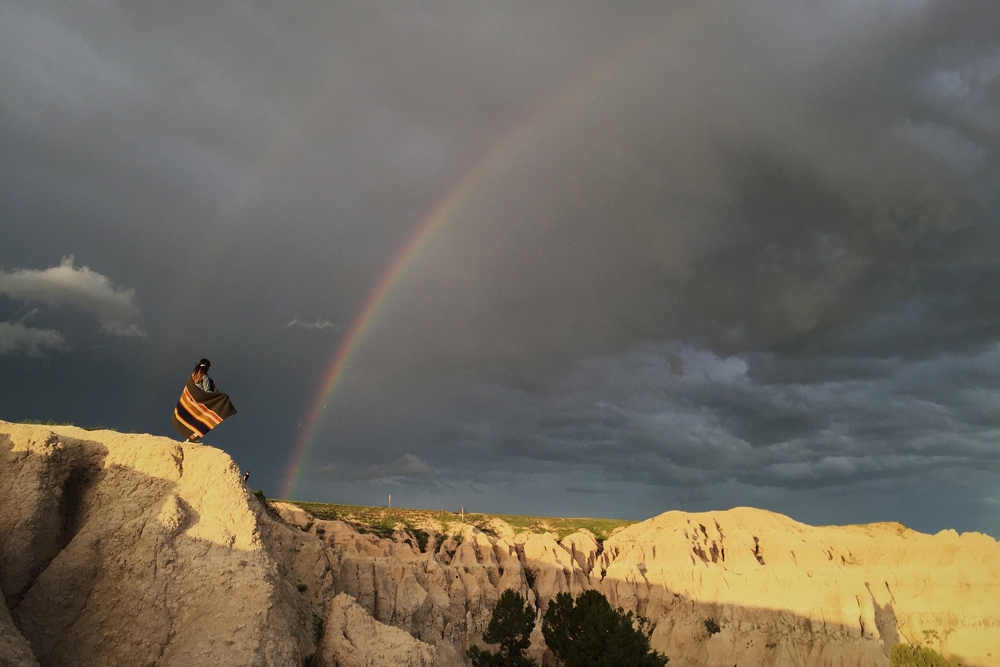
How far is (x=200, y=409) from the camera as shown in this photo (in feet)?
69.8

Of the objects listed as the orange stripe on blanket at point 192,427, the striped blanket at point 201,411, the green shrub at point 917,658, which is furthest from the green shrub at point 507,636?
the green shrub at point 917,658

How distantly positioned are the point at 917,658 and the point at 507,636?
38.0 metres

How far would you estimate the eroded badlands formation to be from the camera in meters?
17.1

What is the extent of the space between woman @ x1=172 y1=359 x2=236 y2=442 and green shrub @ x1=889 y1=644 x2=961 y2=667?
61.7m

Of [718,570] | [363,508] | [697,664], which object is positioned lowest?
A: [697,664]

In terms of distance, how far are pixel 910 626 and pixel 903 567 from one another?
20.8ft

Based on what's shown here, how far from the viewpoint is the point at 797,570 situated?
62969mm

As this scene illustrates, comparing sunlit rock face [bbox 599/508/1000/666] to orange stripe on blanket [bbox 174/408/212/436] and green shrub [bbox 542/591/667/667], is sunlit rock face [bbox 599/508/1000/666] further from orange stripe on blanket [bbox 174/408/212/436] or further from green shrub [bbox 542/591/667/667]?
orange stripe on blanket [bbox 174/408/212/436]

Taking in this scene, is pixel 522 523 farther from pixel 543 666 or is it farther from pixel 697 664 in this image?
pixel 543 666

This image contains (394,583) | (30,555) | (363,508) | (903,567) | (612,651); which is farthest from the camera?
(363,508)

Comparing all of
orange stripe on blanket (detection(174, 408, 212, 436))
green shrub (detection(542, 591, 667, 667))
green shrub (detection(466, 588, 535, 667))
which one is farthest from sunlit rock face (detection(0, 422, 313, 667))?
→ green shrub (detection(466, 588, 535, 667))

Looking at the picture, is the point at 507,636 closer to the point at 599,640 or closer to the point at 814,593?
the point at 599,640

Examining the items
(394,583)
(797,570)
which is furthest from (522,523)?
(394,583)

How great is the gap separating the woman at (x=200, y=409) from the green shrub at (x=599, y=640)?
1114 inches
